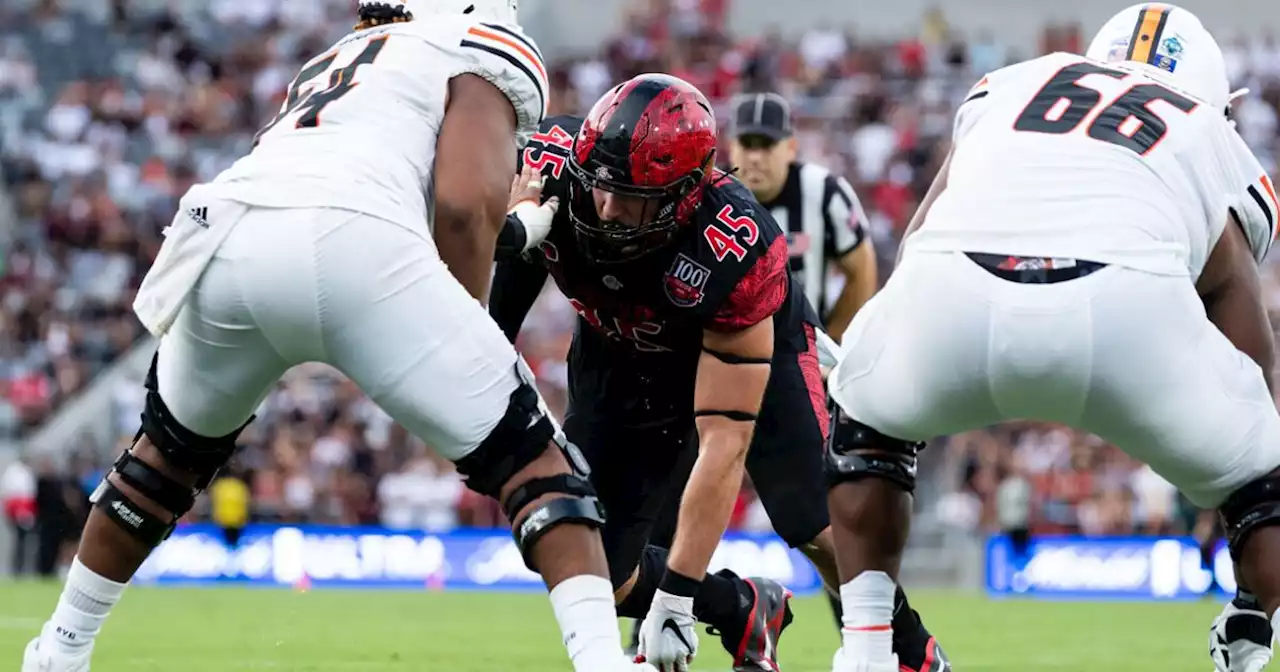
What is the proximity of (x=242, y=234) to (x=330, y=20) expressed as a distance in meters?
22.2

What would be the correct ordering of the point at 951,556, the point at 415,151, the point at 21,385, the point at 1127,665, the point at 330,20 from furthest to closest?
the point at 330,20, the point at 21,385, the point at 951,556, the point at 1127,665, the point at 415,151

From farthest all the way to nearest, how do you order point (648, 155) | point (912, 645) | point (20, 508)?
point (20, 508) < point (912, 645) < point (648, 155)

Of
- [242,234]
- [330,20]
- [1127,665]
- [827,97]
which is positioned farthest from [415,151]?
[330,20]

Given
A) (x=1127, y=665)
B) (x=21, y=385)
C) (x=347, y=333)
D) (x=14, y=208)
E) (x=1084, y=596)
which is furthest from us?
(x=14, y=208)

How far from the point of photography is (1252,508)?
4469 millimetres

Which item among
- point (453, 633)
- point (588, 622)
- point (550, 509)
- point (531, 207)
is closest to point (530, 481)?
point (550, 509)

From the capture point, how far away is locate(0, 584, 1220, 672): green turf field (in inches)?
304

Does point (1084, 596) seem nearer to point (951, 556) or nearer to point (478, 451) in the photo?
point (951, 556)

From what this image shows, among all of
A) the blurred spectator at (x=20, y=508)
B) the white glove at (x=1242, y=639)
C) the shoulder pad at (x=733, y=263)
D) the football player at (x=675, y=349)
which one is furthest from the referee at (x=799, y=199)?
the blurred spectator at (x=20, y=508)

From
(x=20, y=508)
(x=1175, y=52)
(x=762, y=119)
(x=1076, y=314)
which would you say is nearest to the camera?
(x=1076, y=314)

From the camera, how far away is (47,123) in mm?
23688

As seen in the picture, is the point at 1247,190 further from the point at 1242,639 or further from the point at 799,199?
the point at 799,199

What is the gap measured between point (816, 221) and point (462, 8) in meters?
4.46

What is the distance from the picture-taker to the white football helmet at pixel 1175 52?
5.04 meters
